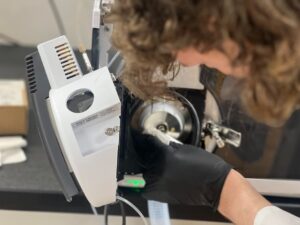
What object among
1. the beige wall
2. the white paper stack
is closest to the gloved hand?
the white paper stack

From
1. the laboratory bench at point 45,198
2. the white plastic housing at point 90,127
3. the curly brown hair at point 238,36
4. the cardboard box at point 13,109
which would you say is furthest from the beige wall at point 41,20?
the curly brown hair at point 238,36

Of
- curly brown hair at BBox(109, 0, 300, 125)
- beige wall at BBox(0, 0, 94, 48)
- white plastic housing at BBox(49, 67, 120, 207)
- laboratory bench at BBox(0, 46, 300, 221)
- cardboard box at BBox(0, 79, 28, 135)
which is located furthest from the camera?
beige wall at BBox(0, 0, 94, 48)

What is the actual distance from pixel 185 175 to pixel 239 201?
11cm

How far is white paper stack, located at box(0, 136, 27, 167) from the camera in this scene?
1.15 meters

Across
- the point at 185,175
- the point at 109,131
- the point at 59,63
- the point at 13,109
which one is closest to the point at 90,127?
the point at 109,131

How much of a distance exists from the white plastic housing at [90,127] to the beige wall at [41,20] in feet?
2.23

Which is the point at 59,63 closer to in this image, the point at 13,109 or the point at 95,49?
the point at 95,49

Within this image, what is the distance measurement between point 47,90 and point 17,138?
13.7 inches

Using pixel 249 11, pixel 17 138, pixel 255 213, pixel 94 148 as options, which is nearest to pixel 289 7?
pixel 249 11

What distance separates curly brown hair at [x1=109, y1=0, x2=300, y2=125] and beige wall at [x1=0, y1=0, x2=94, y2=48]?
2.72 ft

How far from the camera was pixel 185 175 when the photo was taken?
3.28 feet

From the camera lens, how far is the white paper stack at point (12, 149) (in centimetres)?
115

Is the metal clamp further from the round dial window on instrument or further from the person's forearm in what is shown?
the round dial window on instrument

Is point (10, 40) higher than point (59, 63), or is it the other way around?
point (59, 63)
